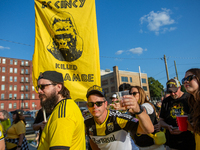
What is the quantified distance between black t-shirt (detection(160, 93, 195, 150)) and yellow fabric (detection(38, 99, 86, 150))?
2.52m

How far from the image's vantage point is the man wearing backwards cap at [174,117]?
3.26 metres

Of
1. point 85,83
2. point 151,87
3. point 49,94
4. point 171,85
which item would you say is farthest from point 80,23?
point 151,87

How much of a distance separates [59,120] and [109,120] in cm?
120

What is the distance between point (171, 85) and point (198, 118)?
5.27ft

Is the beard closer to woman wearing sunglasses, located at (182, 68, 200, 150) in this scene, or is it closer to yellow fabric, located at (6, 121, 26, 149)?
woman wearing sunglasses, located at (182, 68, 200, 150)

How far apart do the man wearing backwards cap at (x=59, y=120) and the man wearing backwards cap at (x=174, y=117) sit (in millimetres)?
2425

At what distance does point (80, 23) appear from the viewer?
382 cm

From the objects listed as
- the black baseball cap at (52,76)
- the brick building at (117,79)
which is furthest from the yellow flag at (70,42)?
the brick building at (117,79)

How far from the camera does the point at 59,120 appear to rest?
147 centimetres

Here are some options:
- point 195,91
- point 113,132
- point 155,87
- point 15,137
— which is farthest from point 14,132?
point 155,87

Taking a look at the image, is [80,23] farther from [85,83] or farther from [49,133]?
[49,133]

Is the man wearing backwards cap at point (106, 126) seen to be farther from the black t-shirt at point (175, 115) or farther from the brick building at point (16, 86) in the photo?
the brick building at point (16, 86)

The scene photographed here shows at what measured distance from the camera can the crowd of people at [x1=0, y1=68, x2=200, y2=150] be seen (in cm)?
149

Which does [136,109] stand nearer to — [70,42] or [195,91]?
[195,91]
